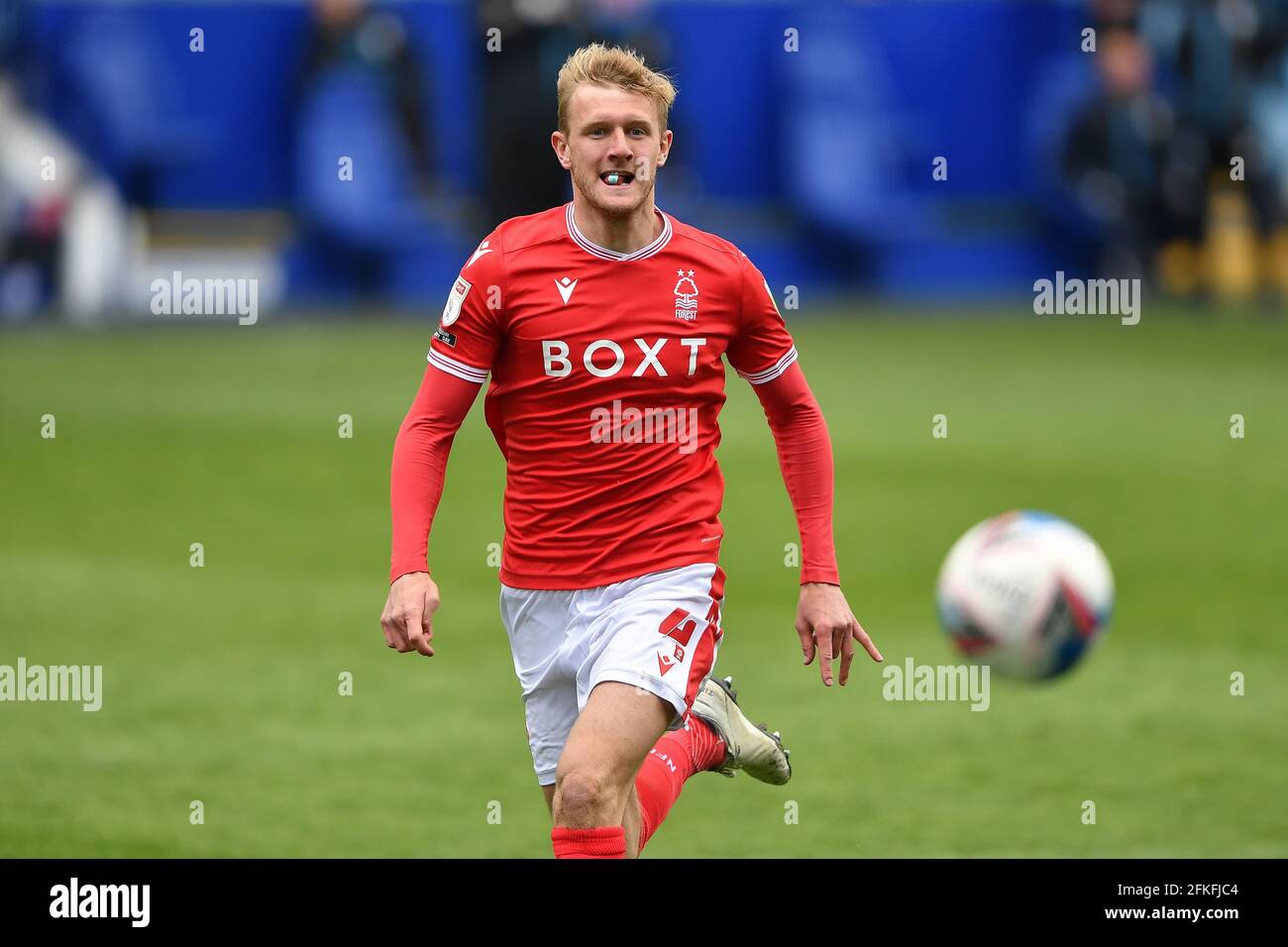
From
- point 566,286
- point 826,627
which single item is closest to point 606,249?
point 566,286

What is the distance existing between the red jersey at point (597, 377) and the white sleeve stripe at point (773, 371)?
0.15m

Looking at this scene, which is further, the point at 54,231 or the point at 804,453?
the point at 54,231

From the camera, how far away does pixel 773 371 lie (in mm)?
6180

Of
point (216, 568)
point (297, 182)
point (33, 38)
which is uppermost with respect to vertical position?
point (33, 38)

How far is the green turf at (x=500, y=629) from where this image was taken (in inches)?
306

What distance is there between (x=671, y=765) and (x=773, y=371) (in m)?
1.23

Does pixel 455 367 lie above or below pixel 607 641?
above

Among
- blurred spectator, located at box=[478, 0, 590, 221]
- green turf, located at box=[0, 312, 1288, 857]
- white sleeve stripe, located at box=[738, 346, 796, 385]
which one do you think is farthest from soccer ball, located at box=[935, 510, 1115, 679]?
blurred spectator, located at box=[478, 0, 590, 221]

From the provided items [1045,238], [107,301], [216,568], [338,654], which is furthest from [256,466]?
[1045,238]

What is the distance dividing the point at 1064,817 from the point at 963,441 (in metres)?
8.50

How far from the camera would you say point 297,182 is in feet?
82.5

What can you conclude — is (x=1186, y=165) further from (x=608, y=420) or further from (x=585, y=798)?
(x=585, y=798)

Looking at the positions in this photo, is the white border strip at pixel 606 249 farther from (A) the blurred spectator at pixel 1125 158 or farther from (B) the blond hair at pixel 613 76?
(A) the blurred spectator at pixel 1125 158

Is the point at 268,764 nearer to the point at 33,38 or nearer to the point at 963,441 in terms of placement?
the point at 963,441
